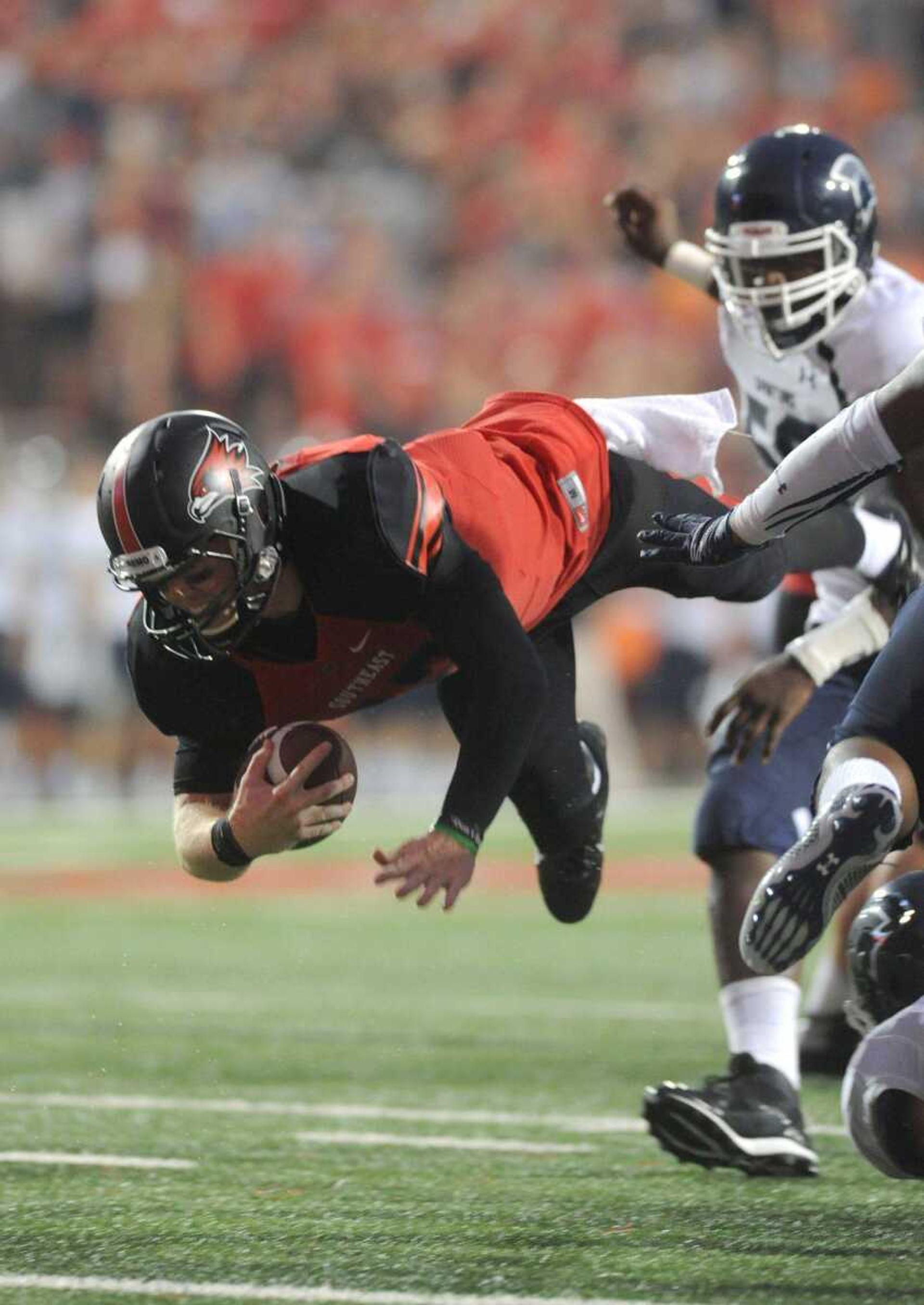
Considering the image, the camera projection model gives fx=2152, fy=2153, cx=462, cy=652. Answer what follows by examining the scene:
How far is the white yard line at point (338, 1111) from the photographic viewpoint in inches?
172

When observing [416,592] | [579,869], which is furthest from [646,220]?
[416,592]

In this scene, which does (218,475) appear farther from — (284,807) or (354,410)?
(354,410)

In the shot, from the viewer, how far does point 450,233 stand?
50.4 feet

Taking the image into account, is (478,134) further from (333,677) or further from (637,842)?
(333,677)

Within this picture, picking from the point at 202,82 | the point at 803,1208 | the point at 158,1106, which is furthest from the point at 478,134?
the point at 803,1208

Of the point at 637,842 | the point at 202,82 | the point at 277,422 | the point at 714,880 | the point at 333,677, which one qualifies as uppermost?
the point at 202,82

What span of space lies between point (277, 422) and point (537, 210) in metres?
2.85

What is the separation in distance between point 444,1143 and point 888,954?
1396mm

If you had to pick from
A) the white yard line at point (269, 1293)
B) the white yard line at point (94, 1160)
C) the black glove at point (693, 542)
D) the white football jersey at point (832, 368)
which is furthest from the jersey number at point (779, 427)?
the white yard line at point (269, 1293)

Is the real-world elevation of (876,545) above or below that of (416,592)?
above

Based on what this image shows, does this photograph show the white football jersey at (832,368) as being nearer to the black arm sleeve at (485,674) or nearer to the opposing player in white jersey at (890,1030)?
the black arm sleeve at (485,674)

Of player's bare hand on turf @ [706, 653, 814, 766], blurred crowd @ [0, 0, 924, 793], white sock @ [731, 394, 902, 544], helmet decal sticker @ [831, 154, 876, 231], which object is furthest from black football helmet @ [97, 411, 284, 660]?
blurred crowd @ [0, 0, 924, 793]

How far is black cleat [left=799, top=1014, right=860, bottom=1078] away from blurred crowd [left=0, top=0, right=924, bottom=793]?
8165 mm

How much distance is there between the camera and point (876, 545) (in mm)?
4297
